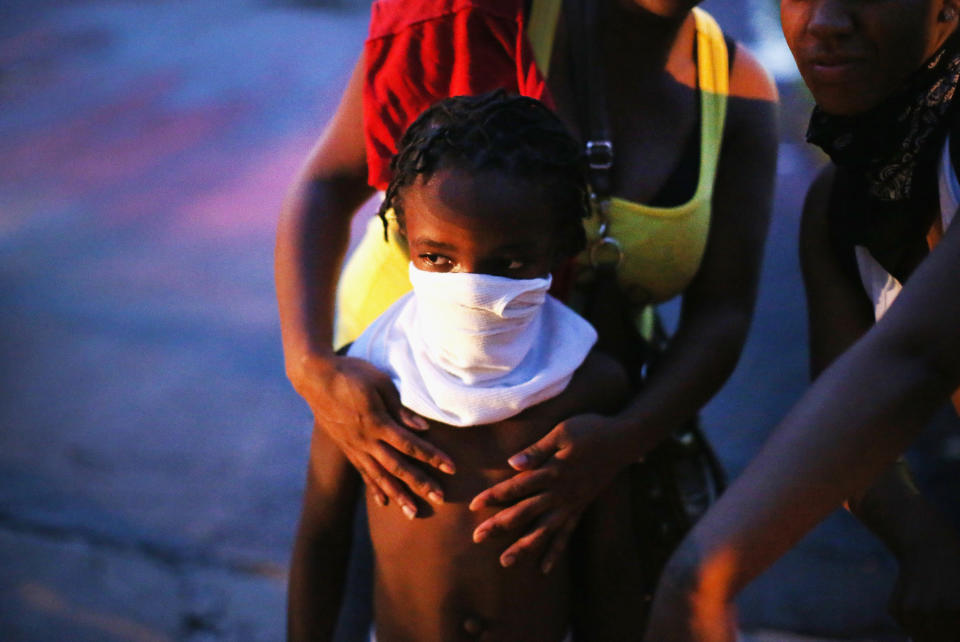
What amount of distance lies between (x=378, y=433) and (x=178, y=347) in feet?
9.46

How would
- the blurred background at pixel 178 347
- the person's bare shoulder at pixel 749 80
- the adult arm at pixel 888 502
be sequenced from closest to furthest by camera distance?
the adult arm at pixel 888 502 → the person's bare shoulder at pixel 749 80 → the blurred background at pixel 178 347

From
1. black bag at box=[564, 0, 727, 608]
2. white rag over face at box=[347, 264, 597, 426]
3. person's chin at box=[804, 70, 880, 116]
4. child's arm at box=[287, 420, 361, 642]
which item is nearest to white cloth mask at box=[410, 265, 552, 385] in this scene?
white rag over face at box=[347, 264, 597, 426]

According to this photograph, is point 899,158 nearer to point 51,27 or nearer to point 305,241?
point 305,241

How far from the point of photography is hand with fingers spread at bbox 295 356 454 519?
5.27ft

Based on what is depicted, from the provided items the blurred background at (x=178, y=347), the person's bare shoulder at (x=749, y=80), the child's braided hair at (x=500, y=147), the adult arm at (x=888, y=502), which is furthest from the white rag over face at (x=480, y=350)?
the blurred background at (x=178, y=347)

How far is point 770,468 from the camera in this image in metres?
1.07

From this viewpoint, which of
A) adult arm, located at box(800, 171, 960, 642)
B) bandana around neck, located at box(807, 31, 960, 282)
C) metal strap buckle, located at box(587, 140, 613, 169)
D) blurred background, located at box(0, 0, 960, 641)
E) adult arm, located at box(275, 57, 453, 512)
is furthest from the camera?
blurred background, located at box(0, 0, 960, 641)

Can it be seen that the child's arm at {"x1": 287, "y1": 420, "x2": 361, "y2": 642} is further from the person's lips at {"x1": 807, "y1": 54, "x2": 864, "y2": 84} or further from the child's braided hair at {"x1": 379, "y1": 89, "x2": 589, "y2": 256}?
the person's lips at {"x1": 807, "y1": 54, "x2": 864, "y2": 84}

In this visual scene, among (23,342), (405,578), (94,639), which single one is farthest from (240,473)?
(405,578)

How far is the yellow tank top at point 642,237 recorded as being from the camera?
5.89ft

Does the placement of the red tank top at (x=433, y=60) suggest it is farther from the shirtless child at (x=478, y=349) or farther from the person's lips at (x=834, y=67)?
the person's lips at (x=834, y=67)

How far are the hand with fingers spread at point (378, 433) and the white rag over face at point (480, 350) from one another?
39mm

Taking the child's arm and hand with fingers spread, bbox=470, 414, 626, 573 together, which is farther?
the child's arm

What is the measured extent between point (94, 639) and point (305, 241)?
4.83ft
